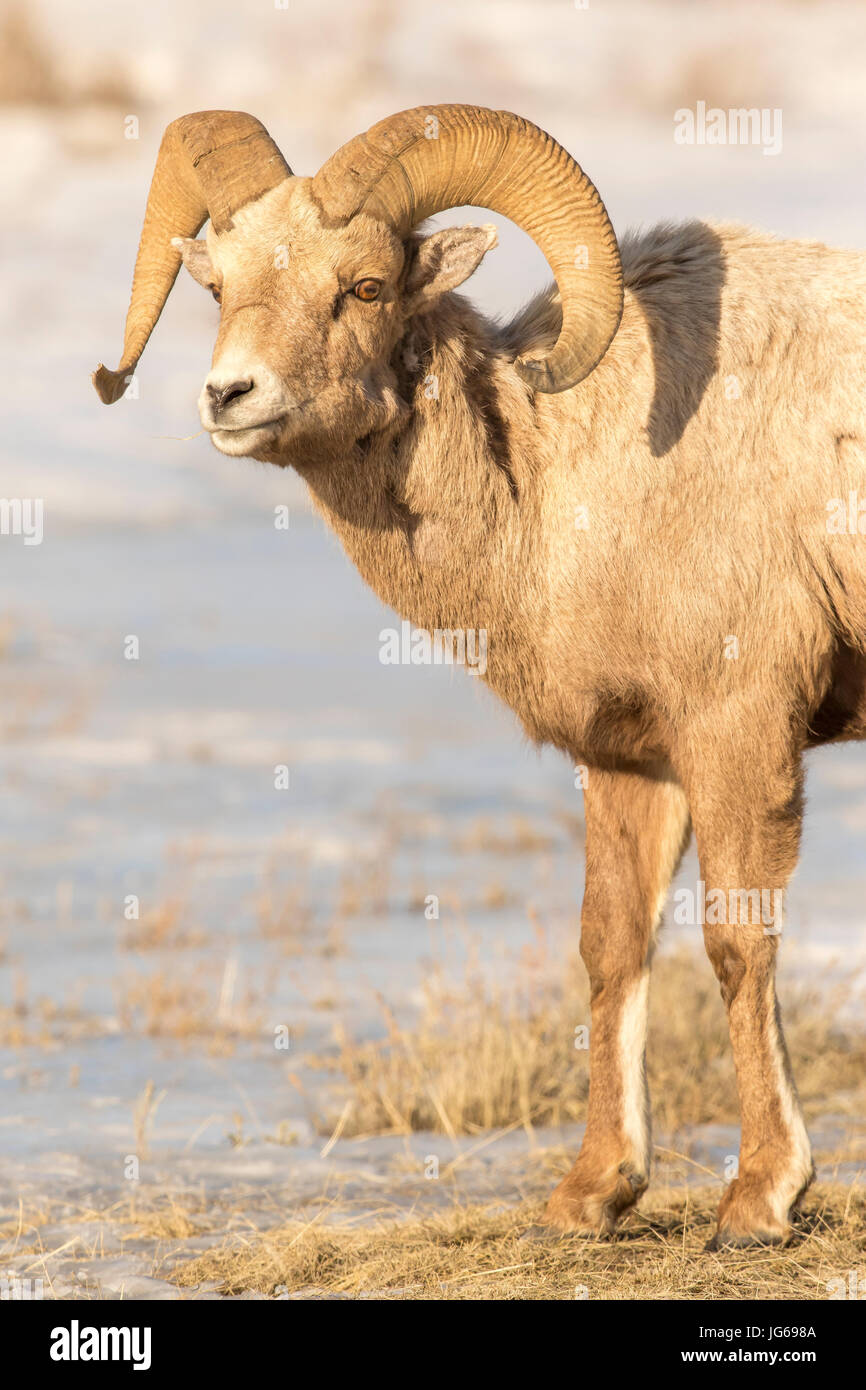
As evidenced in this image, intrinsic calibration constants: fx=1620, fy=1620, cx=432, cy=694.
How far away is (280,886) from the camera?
41.8 ft

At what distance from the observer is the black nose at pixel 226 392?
4.95m

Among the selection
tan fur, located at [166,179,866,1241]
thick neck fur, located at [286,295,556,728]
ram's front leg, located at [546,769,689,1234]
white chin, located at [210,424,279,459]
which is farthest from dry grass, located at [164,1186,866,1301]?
white chin, located at [210,424,279,459]

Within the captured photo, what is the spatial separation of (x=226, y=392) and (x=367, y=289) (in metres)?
0.70

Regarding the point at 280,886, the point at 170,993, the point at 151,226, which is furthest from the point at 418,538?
the point at 280,886

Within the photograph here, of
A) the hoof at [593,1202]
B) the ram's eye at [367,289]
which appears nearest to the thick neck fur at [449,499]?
the ram's eye at [367,289]

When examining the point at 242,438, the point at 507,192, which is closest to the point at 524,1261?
the point at 242,438

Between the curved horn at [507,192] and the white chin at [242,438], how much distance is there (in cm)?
80

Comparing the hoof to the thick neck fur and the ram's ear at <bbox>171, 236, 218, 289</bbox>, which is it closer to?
the thick neck fur

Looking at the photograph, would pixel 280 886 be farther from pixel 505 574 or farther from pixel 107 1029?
pixel 505 574

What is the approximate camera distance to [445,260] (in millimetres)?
5551

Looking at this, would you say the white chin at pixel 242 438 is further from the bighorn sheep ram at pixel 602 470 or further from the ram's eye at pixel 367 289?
the ram's eye at pixel 367 289

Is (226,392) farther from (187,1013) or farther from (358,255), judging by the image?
(187,1013)

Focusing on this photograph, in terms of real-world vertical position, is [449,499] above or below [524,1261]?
above

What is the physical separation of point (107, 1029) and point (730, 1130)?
3.60 meters
